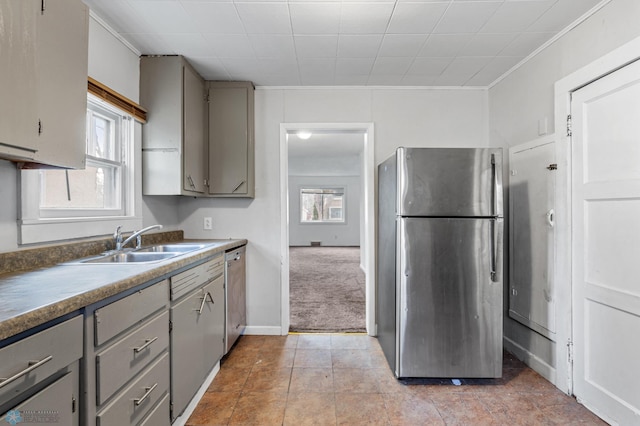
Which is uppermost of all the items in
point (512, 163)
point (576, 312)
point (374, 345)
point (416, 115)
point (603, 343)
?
point (416, 115)

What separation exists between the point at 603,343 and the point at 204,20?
304 centimetres

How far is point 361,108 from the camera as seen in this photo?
3012 mm

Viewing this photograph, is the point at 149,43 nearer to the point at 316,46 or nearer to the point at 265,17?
the point at 265,17

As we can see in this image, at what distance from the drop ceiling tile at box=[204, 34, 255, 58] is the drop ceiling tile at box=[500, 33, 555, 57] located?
1.89m

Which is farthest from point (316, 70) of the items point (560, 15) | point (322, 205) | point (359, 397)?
point (322, 205)

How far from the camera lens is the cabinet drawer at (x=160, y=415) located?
1.33m

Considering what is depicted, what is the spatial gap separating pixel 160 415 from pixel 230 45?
7.52 feet

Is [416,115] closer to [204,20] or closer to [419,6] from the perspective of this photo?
[419,6]

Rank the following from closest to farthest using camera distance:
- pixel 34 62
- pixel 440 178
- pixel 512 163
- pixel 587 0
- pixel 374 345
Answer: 1. pixel 34 62
2. pixel 587 0
3. pixel 440 178
4. pixel 512 163
5. pixel 374 345

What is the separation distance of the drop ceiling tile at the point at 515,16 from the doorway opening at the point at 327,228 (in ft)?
4.06

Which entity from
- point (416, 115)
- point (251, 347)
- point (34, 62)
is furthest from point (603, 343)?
point (34, 62)

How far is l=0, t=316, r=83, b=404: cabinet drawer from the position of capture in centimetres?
74

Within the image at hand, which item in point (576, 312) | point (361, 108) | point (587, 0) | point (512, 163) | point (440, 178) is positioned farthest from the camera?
point (361, 108)

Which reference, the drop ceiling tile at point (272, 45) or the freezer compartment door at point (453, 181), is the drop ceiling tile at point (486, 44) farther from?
the drop ceiling tile at point (272, 45)
